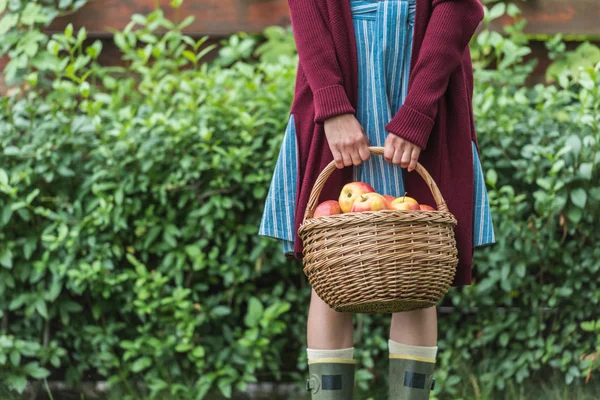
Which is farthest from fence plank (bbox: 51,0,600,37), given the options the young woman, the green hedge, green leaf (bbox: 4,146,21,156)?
the young woman

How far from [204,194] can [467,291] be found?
3.40 ft

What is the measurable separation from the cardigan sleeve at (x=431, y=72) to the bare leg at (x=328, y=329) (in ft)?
1.57

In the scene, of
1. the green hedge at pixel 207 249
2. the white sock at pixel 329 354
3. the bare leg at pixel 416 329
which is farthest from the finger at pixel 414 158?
the green hedge at pixel 207 249

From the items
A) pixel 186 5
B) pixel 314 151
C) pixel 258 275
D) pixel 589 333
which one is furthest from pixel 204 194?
pixel 589 333

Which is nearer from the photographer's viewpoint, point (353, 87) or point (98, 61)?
point (353, 87)

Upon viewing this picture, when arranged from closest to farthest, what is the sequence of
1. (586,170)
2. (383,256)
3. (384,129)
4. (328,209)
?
1. (383,256)
2. (328,209)
3. (384,129)
4. (586,170)

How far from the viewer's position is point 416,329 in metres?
1.89

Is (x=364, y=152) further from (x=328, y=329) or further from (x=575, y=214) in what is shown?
(x=575, y=214)

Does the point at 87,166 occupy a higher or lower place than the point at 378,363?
higher

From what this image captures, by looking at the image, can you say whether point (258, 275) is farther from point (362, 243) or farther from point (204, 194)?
point (362, 243)

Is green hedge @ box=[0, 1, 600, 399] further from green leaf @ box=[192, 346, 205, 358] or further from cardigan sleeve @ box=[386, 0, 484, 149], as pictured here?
cardigan sleeve @ box=[386, 0, 484, 149]

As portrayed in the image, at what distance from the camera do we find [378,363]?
3016mm

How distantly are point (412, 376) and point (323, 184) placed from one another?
527 mm

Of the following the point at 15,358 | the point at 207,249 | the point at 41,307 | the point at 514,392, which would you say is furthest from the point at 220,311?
the point at 514,392
